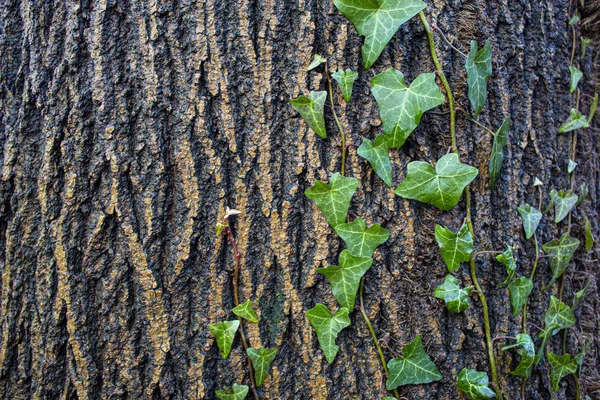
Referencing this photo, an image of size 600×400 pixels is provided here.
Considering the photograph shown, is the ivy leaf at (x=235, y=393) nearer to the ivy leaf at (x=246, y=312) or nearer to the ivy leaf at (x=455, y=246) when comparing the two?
the ivy leaf at (x=246, y=312)

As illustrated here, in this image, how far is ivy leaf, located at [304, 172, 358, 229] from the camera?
3.12ft

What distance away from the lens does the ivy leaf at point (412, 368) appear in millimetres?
970

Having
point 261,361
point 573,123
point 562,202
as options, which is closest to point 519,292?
point 562,202

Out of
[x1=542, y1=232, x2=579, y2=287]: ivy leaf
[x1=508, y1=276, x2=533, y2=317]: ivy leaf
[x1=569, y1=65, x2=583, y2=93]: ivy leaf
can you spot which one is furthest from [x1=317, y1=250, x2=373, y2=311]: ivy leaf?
[x1=569, y1=65, x2=583, y2=93]: ivy leaf

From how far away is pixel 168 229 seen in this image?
983 mm

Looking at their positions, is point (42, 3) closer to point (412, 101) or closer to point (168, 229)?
point (168, 229)

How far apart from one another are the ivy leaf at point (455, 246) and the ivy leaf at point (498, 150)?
0.16 m

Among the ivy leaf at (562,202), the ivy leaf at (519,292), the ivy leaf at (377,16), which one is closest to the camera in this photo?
the ivy leaf at (377,16)

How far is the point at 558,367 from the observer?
1137 millimetres

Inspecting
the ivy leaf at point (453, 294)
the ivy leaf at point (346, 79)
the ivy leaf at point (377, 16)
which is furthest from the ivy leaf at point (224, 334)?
the ivy leaf at point (377, 16)

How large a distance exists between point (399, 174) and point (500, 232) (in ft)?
1.02

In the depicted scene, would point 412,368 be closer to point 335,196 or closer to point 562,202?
point 335,196

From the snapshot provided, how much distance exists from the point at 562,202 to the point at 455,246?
43 centimetres

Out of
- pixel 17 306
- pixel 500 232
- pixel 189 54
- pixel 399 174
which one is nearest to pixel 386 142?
pixel 399 174
